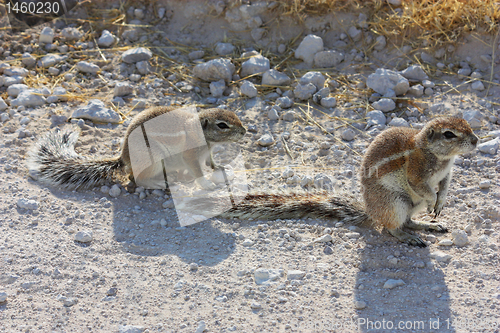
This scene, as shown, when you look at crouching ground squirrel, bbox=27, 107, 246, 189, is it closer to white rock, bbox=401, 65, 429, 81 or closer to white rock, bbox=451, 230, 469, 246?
white rock, bbox=451, 230, 469, 246

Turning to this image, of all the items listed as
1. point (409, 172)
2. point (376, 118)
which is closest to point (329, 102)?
point (376, 118)

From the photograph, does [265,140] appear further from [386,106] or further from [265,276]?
[265,276]

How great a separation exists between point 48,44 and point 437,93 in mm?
5321

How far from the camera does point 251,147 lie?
201 inches

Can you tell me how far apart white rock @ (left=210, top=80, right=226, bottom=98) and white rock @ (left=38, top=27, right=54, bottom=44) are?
259 cm

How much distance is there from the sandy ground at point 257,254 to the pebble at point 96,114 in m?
0.15

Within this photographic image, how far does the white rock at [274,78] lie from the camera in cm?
577

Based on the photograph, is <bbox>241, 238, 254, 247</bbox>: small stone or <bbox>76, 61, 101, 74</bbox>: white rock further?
<bbox>76, 61, 101, 74</bbox>: white rock

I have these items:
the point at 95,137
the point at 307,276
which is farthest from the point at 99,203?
the point at 307,276

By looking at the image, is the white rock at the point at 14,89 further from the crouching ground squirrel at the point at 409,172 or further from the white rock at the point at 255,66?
the crouching ground squirrel at the point at 409,172

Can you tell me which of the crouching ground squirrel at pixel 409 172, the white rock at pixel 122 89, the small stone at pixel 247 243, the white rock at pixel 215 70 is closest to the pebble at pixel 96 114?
the white rock at pixel 122 89

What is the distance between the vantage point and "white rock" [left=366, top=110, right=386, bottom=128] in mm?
5180

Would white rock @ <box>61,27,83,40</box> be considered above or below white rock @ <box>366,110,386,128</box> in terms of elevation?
below

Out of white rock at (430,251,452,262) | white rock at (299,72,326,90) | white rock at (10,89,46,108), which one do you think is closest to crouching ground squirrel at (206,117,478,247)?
white rock at (430,251,452,262)
